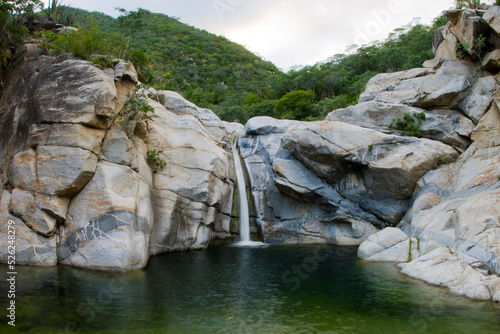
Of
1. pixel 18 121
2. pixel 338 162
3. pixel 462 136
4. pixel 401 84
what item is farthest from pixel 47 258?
pixel 401 84

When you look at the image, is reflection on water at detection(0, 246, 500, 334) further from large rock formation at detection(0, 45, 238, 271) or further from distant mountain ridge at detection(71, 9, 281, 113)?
distant mountain ridge at detection(71, 9, 281, 113)

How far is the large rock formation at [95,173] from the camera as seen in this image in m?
17.3

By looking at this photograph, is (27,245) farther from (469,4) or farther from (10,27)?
(469,4)

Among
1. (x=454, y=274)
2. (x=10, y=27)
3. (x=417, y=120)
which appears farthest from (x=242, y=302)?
(x=10, y=27)

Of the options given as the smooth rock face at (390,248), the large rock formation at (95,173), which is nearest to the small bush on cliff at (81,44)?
the large rock formation at (95,173)

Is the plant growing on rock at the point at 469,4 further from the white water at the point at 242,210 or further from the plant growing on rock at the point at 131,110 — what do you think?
the plant growing on rock at the point at 131,110

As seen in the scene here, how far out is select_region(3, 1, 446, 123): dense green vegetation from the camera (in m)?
26.3

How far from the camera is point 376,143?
75.2ft

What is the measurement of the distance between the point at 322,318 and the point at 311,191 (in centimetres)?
1343

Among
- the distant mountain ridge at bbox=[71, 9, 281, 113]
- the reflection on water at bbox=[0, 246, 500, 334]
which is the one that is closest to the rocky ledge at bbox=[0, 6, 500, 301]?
the reflection on water at bbox=[0, 246, 500, 334]

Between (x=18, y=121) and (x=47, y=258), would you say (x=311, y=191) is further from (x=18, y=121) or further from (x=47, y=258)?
(x=18, y=121)

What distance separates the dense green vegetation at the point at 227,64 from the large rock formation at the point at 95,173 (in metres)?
3.05

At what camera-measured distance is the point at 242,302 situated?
12.8m

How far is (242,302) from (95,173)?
1022 cm
